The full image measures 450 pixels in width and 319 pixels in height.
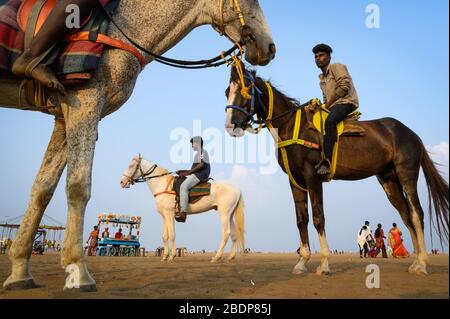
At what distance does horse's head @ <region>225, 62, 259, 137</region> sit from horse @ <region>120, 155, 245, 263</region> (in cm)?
675

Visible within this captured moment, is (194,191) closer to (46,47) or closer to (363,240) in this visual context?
(46,47)

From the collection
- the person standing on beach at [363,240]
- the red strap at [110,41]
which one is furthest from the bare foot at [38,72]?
the person standing on beach at [363,240]

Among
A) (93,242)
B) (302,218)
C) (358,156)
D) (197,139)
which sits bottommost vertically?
(93,242)

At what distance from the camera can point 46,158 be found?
161 inches

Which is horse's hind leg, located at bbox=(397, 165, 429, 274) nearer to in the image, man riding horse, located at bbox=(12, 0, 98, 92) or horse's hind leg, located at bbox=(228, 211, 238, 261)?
man riding horse, located at bbox=(12, 0, 98, 92)

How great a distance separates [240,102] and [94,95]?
11.8 feet

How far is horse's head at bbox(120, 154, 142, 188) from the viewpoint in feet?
47.6

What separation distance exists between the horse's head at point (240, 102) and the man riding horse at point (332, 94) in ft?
4.53

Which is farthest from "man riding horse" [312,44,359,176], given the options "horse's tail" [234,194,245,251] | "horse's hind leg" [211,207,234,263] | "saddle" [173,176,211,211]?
"horse's tail" [234,194,245,251]

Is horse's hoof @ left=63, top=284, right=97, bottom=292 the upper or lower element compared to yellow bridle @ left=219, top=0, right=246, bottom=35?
lower

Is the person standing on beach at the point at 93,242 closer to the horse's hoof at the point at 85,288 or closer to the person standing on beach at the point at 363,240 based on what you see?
the person standing on beach at the point at 363,240

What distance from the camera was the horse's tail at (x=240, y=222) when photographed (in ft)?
44.5

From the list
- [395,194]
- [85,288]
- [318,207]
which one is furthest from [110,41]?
[395,194]

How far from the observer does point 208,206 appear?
43.2 feet
